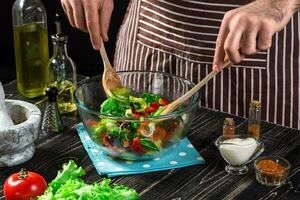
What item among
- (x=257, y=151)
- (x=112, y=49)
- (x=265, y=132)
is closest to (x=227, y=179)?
(x=257, y=151)

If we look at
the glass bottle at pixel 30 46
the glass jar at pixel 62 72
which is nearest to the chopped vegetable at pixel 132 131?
the glass jar at pixel 62 72

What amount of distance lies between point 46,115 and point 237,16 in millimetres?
562

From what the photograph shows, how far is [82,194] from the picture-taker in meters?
1.18

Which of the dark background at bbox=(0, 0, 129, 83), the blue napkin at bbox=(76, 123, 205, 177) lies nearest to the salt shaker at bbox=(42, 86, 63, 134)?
the blue napkin at bbox=(76, 123, 205, 177)

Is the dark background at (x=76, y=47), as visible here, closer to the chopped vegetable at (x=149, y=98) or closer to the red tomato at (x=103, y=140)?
the chopped vegetable at (x=149, y=98)

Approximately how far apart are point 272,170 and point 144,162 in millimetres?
296

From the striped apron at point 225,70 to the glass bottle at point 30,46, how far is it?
347mm

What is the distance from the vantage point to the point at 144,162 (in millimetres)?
1501

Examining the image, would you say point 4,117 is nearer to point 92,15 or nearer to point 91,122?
point 91,122

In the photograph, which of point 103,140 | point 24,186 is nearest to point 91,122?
point 103,140

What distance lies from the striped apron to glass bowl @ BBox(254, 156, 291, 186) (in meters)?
0.49

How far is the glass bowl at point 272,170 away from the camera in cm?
139

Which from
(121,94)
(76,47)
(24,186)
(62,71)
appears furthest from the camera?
(76,47)

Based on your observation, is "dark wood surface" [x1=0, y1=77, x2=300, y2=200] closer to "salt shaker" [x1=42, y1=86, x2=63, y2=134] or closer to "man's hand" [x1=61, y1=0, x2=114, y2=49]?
"salt shaker" [x1=42, y1=86, x2=63, y2=134]
